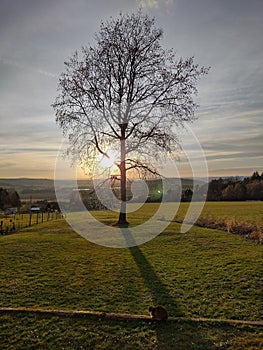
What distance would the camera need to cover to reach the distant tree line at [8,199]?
2192 inches

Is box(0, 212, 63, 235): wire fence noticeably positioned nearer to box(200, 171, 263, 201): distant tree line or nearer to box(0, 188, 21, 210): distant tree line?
box(0, 188, 21, 210): distant tree line

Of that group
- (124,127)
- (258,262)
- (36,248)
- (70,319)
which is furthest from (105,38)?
(70,319)

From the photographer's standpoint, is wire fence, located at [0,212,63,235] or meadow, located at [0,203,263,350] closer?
meadow, located at [0,203,263,350]

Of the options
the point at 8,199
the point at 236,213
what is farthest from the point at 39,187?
the point at 236,213

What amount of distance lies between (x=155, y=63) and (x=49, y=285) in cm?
1521

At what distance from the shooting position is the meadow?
213 inches

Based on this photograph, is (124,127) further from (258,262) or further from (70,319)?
(70,319)

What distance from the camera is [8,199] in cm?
5788

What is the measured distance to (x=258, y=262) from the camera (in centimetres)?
1057

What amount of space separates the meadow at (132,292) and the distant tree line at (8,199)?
44983 millimetres

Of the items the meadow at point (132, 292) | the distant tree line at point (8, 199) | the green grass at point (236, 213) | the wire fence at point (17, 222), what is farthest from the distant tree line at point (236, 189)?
the meadow at point (132, 292)

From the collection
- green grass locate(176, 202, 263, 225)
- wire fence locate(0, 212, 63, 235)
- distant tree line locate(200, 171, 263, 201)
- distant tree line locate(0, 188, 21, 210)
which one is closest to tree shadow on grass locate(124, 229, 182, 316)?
wire fence locate(0, 212, 63, 235)

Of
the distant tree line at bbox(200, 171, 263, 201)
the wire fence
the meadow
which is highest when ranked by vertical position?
the distant tree line at bbox(200, 171, 263, 201)

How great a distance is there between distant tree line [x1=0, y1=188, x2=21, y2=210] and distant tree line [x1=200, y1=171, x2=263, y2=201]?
38380 mm
